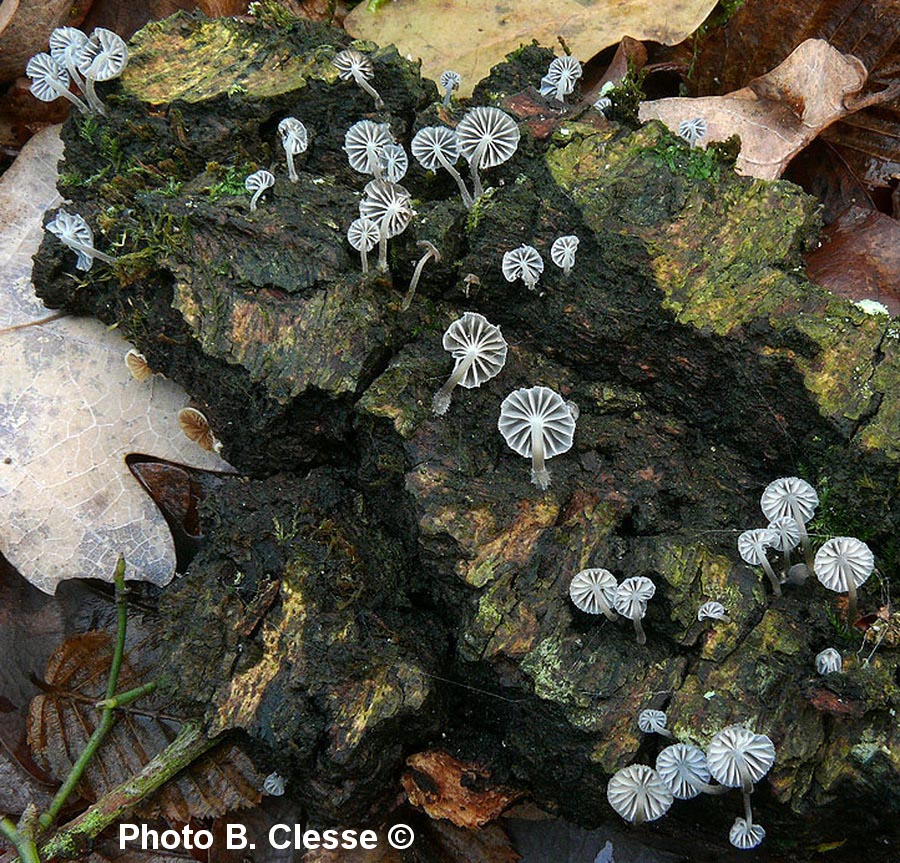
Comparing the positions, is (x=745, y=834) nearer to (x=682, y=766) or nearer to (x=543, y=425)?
(x=682, y=766)

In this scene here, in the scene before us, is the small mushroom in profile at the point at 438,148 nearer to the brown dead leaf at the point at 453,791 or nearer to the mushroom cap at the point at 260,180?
the mushroom cap at the point at 260,180

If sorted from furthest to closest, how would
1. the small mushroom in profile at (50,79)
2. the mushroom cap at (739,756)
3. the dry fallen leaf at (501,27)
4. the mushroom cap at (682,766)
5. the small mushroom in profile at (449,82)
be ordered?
the dry fallen leaf at (501,27) → the small mushroom in profile at (449,82) → the small mushroom in profile at (50,79) → the mushroom cap at (682,766) → the mushroom cap at (739,756)

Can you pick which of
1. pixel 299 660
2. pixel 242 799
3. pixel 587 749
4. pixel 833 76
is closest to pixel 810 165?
pixel 833 76

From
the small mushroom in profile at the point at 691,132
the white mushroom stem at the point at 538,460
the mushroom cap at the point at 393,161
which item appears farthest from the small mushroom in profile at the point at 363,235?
the small mushroom in profile at the point at 691,132

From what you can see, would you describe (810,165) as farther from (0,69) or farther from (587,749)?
(0,69)

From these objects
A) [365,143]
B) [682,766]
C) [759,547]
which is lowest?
[682,766]

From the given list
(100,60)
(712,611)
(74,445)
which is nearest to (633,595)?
(712,611)

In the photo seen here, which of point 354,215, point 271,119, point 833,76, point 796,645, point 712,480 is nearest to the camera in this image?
point 796,645
